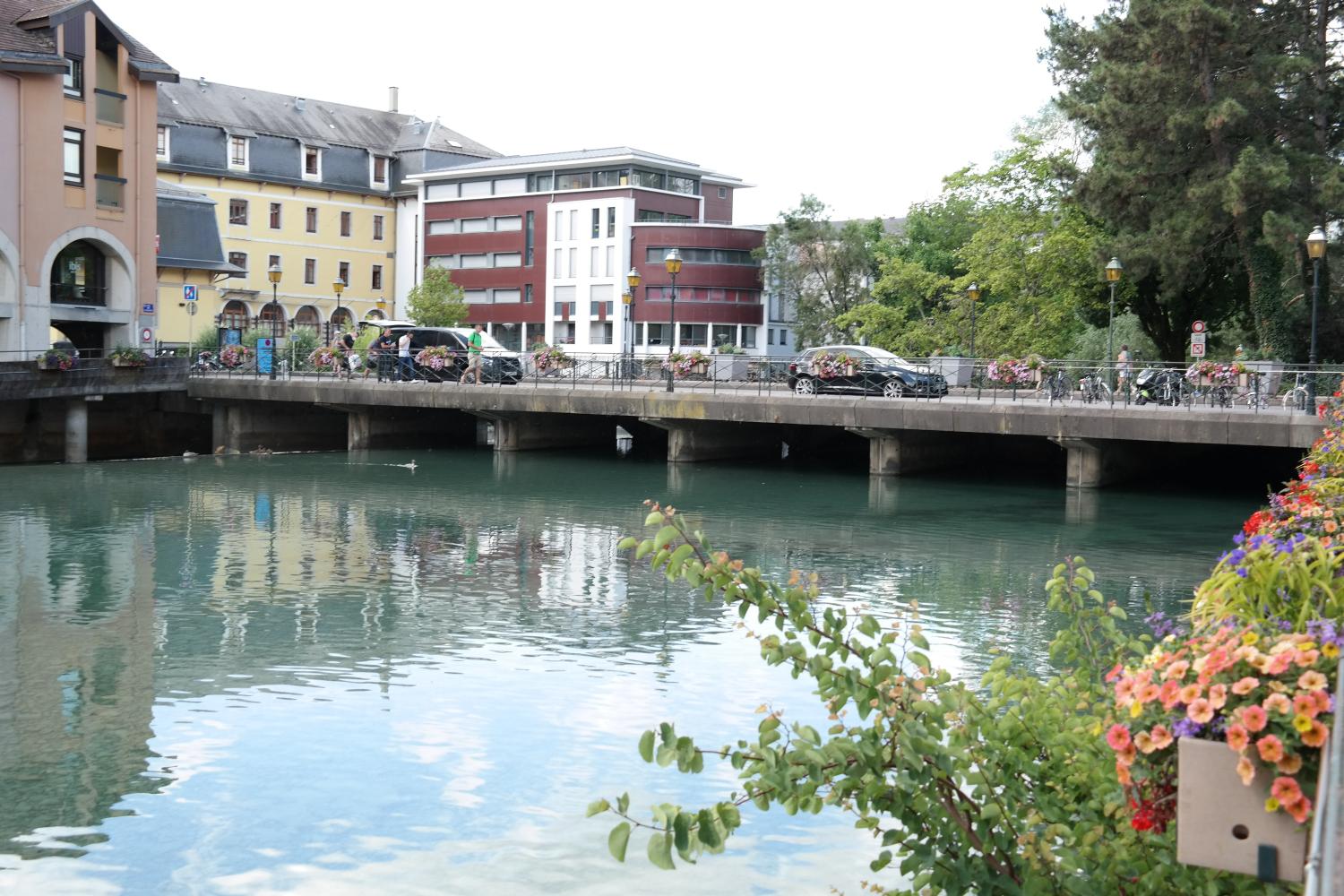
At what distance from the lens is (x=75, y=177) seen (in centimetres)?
4166

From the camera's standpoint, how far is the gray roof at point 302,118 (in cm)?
7450

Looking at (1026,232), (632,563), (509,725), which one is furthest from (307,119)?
(509,725)

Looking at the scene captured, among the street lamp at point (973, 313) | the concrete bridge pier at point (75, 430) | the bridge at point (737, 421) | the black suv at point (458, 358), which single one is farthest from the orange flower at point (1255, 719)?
the street lamp at point (973, 313)

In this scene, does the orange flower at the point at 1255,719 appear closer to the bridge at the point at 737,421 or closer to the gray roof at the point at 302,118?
the bridge at the point at 737,421

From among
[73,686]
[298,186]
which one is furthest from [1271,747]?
[298,186]

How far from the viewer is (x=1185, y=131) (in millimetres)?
38719

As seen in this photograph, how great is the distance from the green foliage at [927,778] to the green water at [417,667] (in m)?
3.15

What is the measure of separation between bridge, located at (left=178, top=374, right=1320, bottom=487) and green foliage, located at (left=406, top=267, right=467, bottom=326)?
32088 mm

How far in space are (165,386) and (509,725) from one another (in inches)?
1279

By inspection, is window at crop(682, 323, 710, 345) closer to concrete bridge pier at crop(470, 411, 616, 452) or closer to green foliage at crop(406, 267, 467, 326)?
green foliage at crop(406, 267, 467, 326)

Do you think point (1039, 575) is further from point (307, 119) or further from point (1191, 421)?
point (307, 119)

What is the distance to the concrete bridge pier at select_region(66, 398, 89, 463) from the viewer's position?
38.0 m

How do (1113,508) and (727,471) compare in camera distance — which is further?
(727,471)

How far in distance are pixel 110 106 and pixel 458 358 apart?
40.7 ft
